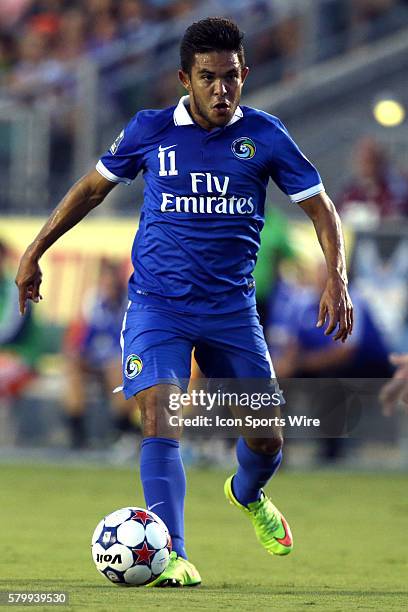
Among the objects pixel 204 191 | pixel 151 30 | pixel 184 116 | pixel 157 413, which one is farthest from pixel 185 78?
pixel 151 30

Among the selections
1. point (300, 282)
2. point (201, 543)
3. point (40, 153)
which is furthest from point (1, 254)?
point (201, 543)

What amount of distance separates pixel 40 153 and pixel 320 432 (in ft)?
34.6

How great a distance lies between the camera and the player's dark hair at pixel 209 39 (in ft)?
21.6

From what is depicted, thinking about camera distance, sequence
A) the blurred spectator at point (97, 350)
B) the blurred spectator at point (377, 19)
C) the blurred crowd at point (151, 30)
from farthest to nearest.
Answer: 1. the blurred spectator at point (377, 19)
2. the blurred crowd at point (151, 30)
3. the blurred spectator at point (97, 350)

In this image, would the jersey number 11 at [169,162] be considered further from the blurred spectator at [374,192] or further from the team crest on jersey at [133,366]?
the blurred spectator at [374,192]

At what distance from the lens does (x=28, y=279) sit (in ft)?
22.2

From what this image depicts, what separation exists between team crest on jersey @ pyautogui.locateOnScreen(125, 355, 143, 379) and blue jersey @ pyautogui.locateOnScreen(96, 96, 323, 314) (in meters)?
0.31

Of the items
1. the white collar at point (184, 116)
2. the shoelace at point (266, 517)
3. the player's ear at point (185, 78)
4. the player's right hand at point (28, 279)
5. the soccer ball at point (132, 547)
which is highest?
the player's ear at point (185, 78)

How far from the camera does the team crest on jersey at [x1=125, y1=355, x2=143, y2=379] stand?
21.7 ft

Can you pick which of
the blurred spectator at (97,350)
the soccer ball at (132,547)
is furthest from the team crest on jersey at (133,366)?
the blurred spectator at (97,350)

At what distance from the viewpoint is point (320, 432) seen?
22.9ft

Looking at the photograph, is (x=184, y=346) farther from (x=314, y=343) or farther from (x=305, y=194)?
(x=314, y=343)

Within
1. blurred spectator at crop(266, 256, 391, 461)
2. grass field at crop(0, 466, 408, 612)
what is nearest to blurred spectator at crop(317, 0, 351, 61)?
blurred spectator at crop(266, 256, 391, 461)

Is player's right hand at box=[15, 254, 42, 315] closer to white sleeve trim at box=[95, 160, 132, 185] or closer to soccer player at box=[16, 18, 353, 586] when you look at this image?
soccer player at box=[16, 18, 353, 586]
